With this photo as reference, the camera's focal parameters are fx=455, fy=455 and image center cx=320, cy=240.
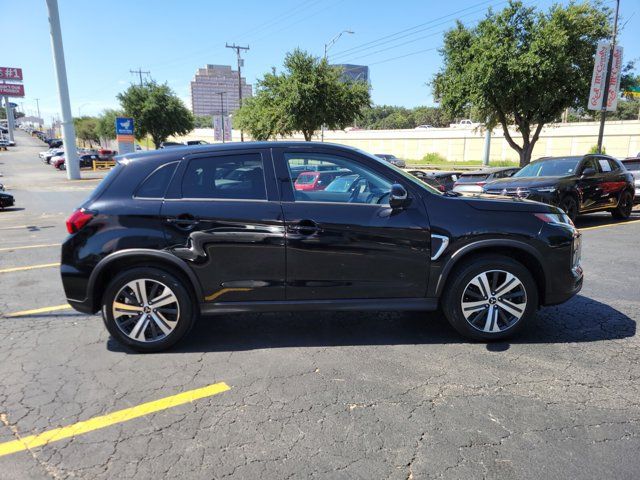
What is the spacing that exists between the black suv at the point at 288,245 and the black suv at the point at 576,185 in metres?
5.72

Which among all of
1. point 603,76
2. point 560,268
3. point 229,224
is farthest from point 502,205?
point 603,76

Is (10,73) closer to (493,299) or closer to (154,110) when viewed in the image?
(154,110)

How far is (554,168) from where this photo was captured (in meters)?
10.2

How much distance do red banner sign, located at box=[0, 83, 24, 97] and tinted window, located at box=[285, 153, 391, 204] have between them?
386ft

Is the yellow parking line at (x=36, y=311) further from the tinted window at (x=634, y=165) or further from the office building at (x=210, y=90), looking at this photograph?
the office building at (x=210, y=90)

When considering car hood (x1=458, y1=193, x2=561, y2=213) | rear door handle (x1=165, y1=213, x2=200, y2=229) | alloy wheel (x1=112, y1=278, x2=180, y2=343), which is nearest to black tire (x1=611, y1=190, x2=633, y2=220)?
car hood (x1=458, y1=193, x2=561, y2=213)

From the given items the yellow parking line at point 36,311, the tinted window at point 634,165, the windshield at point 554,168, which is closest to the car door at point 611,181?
the windshield at point 554,168

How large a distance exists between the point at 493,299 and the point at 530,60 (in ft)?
51.8

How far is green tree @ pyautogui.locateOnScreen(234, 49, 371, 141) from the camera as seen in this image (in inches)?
1072

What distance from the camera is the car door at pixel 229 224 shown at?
378 centimetres

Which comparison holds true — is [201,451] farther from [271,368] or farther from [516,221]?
[516,221]

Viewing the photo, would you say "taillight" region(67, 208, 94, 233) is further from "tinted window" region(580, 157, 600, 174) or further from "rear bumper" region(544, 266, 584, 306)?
"tinted window" region(580, 157, 600, 174)

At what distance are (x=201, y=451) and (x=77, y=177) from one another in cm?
3303

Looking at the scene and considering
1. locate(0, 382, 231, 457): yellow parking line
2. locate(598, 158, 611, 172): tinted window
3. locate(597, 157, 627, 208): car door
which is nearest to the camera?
locate(0, 382, 231, 457): yellow parking line
